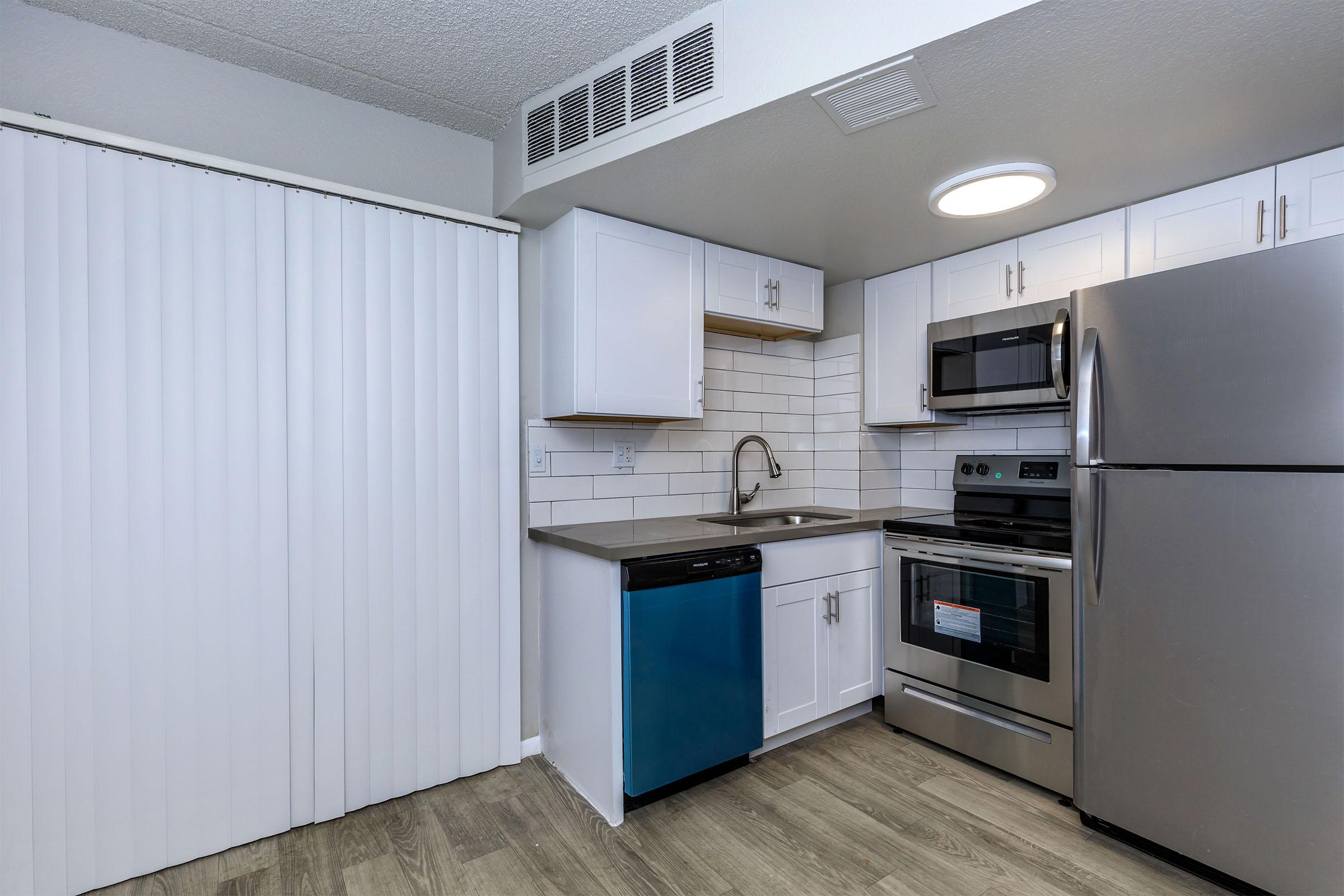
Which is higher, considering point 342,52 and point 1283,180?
point 342,52

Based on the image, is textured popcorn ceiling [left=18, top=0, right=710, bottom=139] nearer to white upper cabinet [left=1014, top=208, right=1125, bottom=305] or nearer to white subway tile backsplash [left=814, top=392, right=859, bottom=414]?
white upper cabinet [left=1014, top=208, right=1125, bottom=305]

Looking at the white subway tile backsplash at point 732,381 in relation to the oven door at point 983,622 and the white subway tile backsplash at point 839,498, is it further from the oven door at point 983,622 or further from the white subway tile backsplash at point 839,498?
the oven door at point 983,622

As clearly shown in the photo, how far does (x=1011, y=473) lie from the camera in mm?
2861

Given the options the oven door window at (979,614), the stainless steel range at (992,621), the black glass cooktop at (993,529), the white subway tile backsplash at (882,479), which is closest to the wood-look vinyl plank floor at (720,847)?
the stainless steel range at (992,621)

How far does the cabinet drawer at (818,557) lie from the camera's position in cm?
246

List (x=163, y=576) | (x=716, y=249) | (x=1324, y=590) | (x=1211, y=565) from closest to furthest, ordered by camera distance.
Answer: (x=1324, y=590) < (x=1211, y=565) < (x=163, y=576) < (x=716, y=249)

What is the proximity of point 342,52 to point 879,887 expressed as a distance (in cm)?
292

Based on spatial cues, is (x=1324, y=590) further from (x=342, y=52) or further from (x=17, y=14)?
(x=17, y=14)

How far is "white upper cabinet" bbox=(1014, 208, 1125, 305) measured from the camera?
7.85ft

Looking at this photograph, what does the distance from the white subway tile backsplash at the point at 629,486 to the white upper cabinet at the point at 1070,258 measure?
1.73m

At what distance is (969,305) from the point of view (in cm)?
285

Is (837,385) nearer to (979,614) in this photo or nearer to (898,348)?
(898,348)

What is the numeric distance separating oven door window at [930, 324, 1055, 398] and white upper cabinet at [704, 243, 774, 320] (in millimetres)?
830

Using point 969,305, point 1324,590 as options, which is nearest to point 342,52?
point 969,305
